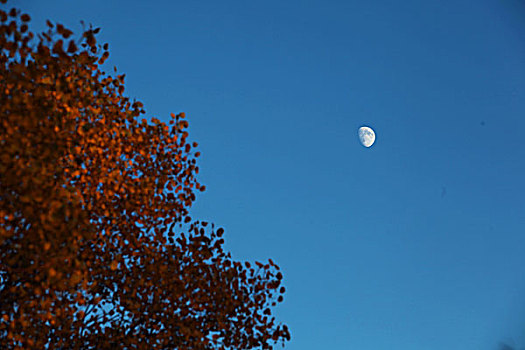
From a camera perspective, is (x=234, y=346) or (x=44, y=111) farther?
(x=234, y=346)

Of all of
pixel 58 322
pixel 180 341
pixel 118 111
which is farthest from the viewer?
pixel 118 111

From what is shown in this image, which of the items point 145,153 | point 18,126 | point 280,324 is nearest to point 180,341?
point 280,324

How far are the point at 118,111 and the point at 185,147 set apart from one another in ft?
9.74

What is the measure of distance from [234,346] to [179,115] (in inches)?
359

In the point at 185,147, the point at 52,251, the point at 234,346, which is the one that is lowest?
the point at 234,346

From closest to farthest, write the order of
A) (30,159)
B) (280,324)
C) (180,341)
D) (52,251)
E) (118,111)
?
(30,159) → (52,251) → (180,341) → (280,324) → (118,111)

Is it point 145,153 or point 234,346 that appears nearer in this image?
point 234,346

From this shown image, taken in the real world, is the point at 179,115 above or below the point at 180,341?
above

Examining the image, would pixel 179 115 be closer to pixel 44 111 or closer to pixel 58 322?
pixel 44 111

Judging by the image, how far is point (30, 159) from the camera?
11.7 m

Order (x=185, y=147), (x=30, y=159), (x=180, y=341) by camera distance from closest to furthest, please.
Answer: (x=30, y=159)
(x=180, y=341)
(x=185, y=147)

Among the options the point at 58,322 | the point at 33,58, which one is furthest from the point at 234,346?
the point at 33,58

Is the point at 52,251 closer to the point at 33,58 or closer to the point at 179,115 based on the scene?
the point at 33,58

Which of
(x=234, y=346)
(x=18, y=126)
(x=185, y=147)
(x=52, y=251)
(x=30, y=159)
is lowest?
(x=234, y=346)
